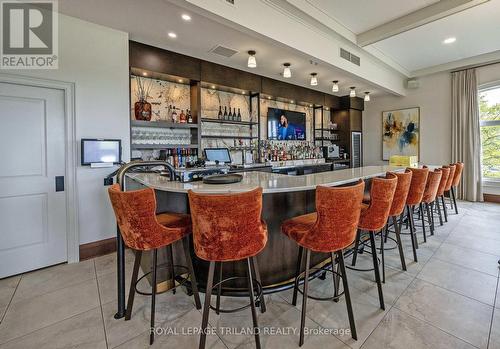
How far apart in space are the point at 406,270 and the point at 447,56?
17.6 feet

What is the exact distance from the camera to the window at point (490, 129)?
5.65 m

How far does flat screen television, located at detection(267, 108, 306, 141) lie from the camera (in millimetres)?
5945

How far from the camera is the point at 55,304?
2.12 metres

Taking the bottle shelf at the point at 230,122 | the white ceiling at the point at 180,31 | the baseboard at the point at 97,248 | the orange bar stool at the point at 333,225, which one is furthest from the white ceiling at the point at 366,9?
the baseboard at the point at 97,248

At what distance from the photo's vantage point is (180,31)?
3312 millimetres

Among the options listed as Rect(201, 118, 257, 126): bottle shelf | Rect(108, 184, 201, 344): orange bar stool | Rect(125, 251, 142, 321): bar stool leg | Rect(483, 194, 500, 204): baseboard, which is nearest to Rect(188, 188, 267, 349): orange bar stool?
Rect(108, 184, 201, 344): orange bar stool

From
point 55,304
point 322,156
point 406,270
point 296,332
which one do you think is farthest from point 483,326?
point 322,156

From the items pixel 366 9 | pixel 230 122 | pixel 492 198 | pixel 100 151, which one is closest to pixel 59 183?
pixel 100 151

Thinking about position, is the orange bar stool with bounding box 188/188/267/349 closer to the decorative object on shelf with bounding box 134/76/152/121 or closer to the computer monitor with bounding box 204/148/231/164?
the decorative object on shelf with bounding box 134/76/152/121

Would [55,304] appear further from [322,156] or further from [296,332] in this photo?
[322,156]

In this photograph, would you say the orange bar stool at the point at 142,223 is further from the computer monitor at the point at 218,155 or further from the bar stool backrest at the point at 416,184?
the computer monitor at the point at 218,155

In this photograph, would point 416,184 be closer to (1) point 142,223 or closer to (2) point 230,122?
(1) point 142,223

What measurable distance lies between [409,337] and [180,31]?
4110mm

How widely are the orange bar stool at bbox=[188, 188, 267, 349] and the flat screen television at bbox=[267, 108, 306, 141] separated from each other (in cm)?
462
